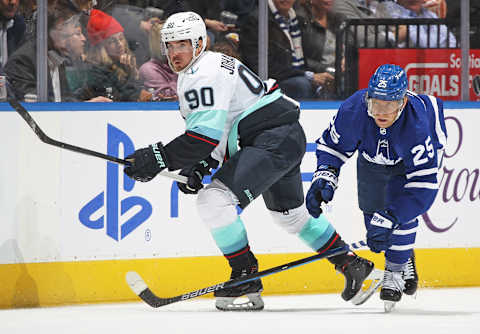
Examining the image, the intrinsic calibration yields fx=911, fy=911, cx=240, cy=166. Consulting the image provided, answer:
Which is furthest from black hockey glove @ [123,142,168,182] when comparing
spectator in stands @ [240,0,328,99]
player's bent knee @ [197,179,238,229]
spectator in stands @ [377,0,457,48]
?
spectator in stands @ [377,0,457,48]

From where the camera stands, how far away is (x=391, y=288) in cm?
364

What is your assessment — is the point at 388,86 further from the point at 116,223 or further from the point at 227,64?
the point at 116,223

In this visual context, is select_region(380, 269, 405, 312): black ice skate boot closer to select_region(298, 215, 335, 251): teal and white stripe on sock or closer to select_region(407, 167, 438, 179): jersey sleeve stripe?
select_region(298, 215, 335, 251): teal and white stripe on sock

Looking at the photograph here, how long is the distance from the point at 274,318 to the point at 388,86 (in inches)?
37.8

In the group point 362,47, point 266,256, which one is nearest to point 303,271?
point 266,256

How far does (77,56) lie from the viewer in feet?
14.1

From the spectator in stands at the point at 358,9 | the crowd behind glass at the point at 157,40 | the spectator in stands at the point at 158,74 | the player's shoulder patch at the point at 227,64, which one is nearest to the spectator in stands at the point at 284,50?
the crowd behind glass at the point at 157,40

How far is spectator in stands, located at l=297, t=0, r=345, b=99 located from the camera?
4574 millimetres

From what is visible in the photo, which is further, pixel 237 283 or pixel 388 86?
pixel 237 283

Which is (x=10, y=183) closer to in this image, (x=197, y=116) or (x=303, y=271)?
(x=197, y=116)

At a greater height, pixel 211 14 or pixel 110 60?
pixel 211 14

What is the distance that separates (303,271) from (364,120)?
114 cm

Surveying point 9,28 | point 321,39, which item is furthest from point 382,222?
point 9,28

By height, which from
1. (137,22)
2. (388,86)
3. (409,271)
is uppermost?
(137,22)
